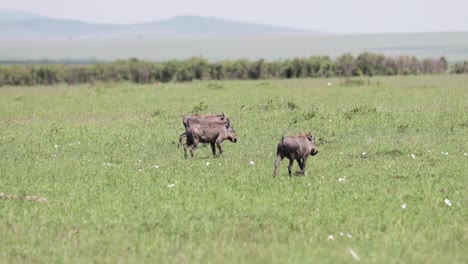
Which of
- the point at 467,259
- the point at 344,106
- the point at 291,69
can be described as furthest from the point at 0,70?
the point at 467,259

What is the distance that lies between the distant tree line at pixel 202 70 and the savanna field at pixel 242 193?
28.6 metres

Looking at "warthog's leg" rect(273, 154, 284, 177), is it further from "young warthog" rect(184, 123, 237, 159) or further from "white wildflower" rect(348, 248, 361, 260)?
"white wildflower" rect(348, 248, 361, 260)

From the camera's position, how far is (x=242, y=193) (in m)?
13.3

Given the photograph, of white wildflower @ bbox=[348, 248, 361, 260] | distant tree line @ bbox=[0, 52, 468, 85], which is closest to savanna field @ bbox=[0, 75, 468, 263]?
white wildflower @ bbox=[348, 248, 361, 260]

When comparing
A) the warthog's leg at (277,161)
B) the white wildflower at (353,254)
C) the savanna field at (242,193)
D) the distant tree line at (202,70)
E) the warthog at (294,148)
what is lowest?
the distant tree line at (202,70)

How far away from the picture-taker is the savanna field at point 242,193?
10.4 metres

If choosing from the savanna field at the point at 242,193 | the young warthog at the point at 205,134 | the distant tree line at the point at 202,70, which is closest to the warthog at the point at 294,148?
the savanna field at the point at 242,193

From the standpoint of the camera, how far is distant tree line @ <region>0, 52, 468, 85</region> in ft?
175

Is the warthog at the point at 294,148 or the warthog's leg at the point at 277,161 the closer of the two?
the warthog at the point at 294,148

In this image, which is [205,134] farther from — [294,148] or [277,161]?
[294,148]

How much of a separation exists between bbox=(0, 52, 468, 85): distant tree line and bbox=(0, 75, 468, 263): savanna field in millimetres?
28591

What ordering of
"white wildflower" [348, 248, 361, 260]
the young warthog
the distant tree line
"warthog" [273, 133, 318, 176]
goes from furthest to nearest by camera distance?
the distant tree line
the young warthog
"warthog" [273, 133, 318, 176]
"white wildflower" [348, 248, 361, 260]

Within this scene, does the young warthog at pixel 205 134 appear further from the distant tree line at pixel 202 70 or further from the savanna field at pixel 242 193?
the distant tree line at pixel 202 70

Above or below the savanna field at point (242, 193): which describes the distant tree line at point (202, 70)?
below
